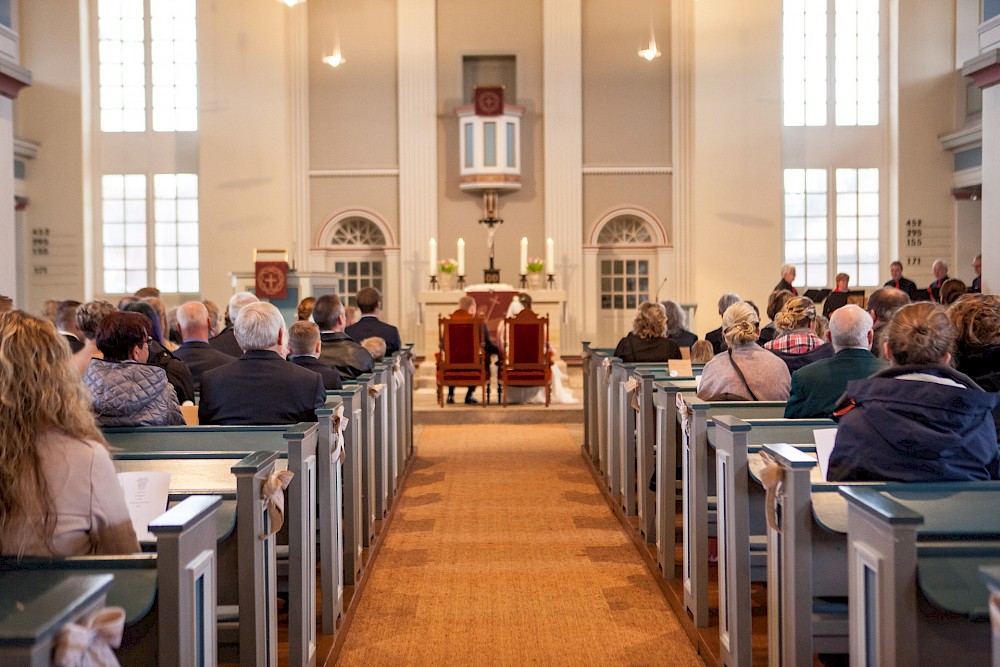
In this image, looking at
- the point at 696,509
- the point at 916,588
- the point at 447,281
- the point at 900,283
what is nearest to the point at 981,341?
the point at 696,509

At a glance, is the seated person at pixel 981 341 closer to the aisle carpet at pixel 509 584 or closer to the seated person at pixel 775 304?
the aisle carpet at pixel 509 584

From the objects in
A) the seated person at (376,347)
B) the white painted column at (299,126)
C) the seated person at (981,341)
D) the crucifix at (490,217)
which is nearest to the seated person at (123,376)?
the seated person at (981,341)

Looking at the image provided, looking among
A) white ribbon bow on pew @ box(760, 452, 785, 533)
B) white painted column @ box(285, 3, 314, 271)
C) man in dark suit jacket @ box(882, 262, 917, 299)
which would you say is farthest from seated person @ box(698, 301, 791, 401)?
white painted column @ box(285, 3, 314, 271)

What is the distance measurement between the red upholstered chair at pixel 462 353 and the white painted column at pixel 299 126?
218 inches

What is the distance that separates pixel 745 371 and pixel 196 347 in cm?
279

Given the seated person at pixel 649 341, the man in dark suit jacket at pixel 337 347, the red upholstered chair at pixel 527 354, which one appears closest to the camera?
the man in dark suit jacket at pixel 337 347

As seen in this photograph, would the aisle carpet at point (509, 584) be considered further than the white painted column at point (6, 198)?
No

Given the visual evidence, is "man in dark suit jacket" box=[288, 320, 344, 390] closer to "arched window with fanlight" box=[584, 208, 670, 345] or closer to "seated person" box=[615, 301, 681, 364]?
"seated person" box=[615, 301, 681, 364]

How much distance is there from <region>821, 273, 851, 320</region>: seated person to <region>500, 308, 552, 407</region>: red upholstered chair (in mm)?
2737

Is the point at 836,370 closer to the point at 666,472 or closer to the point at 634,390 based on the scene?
the point at 666,472

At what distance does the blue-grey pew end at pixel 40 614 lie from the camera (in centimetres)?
144

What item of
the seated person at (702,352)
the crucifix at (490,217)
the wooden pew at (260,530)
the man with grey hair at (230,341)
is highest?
the crucifix at (490,217)

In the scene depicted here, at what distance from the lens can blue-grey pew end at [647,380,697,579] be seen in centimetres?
434

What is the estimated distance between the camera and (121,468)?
3.17 metres
